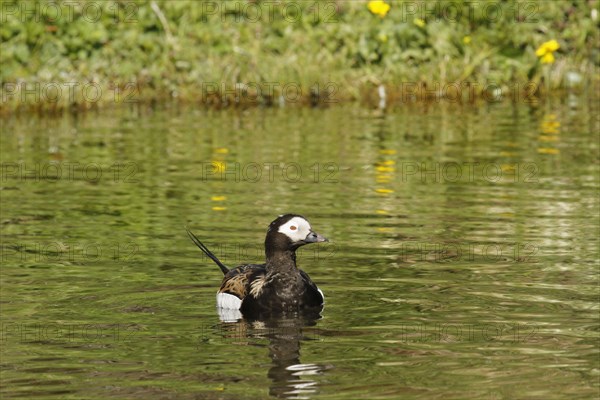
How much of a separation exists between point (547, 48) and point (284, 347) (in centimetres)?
1481

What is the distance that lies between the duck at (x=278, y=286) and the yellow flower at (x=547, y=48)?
527 inches

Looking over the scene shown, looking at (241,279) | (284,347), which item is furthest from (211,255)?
(284,347)

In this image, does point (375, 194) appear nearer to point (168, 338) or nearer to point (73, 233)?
point (73, 233)

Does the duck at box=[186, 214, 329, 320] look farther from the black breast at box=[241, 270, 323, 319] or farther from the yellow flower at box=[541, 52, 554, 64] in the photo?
the yellow flower at box=[541, 52, 554, 64]

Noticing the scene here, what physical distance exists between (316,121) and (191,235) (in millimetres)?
8315

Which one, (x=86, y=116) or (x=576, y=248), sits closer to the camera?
(x=576, y=248)

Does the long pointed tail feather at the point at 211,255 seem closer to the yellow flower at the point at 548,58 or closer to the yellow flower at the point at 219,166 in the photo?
the yellow flower at the point at 219,166

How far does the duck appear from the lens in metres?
10.6

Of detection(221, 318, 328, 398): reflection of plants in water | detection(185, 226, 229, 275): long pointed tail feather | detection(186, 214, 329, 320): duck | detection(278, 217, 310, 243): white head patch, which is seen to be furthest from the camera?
detection(185, 226, 229, 275): long pointed tail feather

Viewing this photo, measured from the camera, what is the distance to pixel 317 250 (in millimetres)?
13328

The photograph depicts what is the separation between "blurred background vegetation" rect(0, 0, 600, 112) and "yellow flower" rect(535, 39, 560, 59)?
0.02 meters

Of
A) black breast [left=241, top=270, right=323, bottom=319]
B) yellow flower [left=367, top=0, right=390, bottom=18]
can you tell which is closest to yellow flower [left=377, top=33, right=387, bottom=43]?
yellow flower [left=367, top=0, right=390, bottom=18]

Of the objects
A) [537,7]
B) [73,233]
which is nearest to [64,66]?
[537,7]

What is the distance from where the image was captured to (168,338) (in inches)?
384
